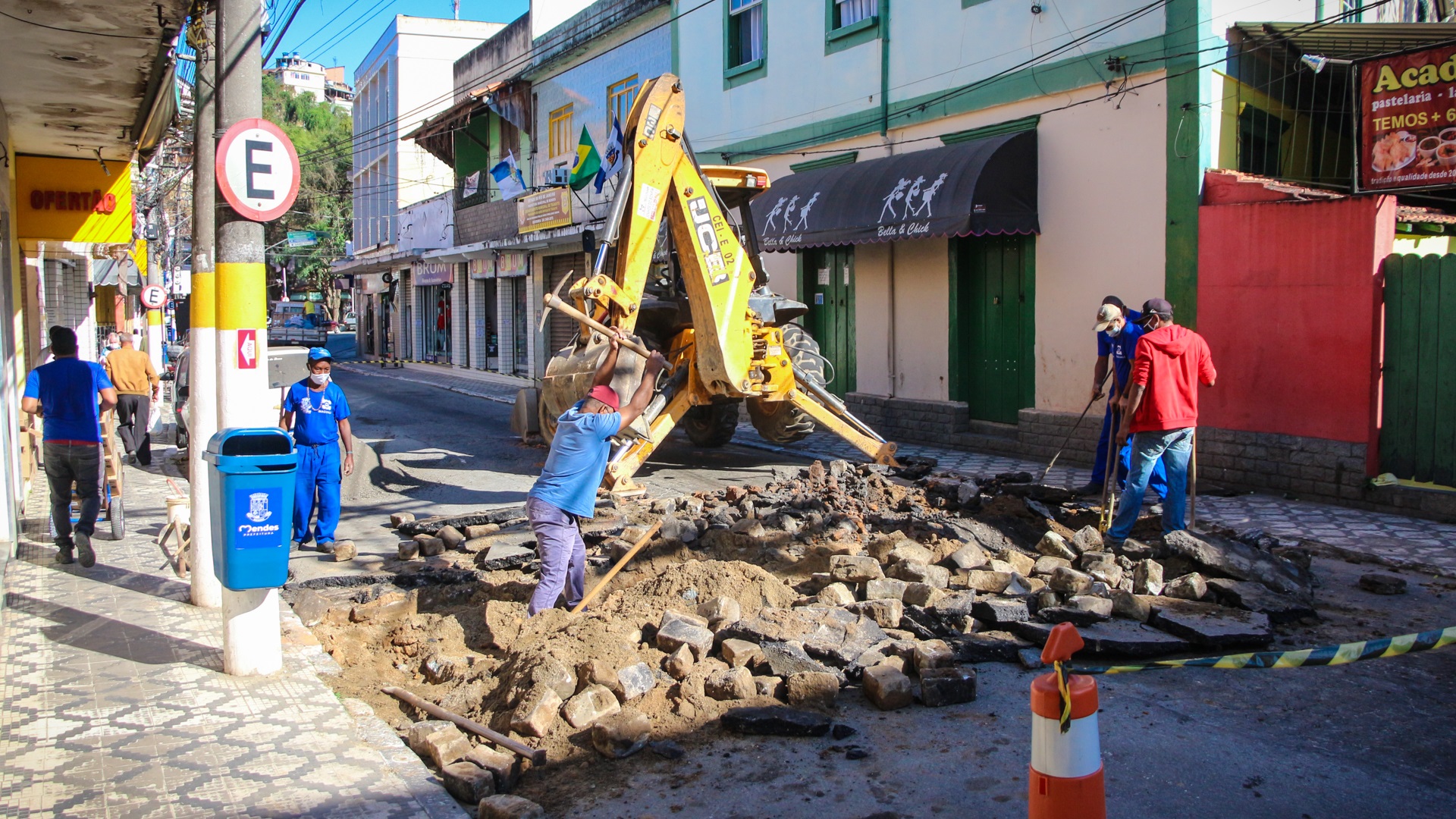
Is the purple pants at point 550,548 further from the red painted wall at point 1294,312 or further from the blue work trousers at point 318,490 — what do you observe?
the red painted wall at point 1294,312

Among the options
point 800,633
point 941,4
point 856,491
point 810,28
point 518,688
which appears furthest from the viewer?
point 810,28

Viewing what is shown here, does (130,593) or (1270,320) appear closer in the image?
(130,593)

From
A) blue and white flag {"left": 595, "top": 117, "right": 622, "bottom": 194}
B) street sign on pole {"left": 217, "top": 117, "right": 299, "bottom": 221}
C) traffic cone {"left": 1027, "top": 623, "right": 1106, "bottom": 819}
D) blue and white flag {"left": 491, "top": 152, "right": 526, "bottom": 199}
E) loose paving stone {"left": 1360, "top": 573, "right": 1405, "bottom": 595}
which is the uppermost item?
blue and white flag {"left": 491, "top": 152, "right": 526, "bottom": 199}

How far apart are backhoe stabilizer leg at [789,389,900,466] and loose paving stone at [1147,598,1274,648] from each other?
5.05m

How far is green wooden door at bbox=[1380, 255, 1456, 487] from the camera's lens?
918 centimetres

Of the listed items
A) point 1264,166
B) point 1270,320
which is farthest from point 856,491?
point 1264,166

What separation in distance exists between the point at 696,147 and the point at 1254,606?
49.9 ft

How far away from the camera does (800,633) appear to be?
5.59 metres

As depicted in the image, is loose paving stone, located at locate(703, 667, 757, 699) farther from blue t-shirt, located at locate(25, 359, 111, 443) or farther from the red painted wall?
the red painted wall

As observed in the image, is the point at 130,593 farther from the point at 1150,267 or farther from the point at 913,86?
the point at 913,86

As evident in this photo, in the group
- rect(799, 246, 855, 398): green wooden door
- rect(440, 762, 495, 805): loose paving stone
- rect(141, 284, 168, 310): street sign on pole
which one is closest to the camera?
rect(440, 762, 495, 805): loose paving stone

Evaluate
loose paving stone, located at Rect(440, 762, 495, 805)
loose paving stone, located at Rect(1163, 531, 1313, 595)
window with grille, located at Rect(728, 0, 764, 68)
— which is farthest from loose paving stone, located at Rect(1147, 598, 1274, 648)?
window with grille, located at Rect(728, 0, 764, 68)

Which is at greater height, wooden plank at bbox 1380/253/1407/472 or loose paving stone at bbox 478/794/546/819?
wooden plank at bbox 1380/253/1407/472

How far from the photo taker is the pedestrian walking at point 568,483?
240 inches
